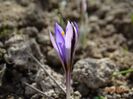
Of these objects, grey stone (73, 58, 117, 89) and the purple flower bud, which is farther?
grey stone (73, 58, 117, 89)

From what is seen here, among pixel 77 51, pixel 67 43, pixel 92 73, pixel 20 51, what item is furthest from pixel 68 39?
pixel 77 51

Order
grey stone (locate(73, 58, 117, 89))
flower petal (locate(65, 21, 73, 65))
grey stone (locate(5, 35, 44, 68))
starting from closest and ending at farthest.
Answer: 1. flower petal (locate(65, 21, 73, 65))
2. grey stone (locate(73, 58, 117, 89))
3. grey stone (locate(5, 35, 44, 68))

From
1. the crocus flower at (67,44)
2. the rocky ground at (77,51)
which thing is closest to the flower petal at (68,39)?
the crocus flower at (67,44)

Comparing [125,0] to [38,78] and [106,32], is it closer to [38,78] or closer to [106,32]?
[106,32]

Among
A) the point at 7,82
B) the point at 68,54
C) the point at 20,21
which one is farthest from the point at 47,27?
the point at 68,54

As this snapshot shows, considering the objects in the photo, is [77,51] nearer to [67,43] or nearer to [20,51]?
[20,51]

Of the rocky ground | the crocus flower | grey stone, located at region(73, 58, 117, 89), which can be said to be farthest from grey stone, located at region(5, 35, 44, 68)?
the crocus flower

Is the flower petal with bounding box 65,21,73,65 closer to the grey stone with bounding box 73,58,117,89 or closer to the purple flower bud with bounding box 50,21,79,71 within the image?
the purple flower bud with bounding box 50,21,79,71

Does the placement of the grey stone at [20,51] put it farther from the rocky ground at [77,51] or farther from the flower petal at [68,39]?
the flower petal at [68,39]

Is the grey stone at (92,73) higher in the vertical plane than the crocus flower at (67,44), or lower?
lower
